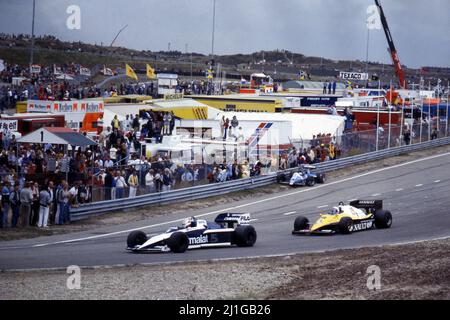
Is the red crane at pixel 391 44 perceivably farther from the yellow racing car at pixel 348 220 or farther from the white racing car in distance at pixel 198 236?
the white racing car in distance at pixel 198 236

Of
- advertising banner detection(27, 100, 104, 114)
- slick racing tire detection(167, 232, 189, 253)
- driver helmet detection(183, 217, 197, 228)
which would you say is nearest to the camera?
slick racing tire detection(167, 232, 189, 253)

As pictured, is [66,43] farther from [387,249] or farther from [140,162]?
[387,249]

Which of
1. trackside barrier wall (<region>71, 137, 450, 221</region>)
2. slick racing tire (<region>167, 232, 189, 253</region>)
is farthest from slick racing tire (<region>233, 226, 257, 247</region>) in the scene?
trackside barrier wall (<region>71, 137, 450, 221</region>)

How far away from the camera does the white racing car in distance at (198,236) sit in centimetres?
1931

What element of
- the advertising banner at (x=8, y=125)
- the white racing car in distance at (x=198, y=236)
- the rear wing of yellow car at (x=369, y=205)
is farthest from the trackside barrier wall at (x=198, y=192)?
the rear wing of yellow car at (x=369, y=205)

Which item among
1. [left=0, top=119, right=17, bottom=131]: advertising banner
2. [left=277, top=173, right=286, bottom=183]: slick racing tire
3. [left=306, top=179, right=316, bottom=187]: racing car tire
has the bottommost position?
[left=306, top=179, right=316, bottom=187]: racing car tire

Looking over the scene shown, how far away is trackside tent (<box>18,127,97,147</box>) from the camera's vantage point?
85.9 feet

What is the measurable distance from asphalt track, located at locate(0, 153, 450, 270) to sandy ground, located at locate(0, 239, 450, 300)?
4.68ft

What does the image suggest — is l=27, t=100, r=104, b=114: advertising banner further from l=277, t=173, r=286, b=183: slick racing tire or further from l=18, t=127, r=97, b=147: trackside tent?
l=277, t=173, r=286, b=183: slick racing tire

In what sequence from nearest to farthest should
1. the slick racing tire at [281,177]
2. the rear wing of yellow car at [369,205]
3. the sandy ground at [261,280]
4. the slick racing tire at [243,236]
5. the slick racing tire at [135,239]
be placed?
the sandy ground at [261,280]
the slick racing tire at [135,239]
the slick racing tire at [243,236]
the rear wing of yellow car at [369,205]
the slick racing tire at [281,177]

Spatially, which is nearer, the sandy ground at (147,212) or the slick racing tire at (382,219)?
the sandy ground at (147,212)

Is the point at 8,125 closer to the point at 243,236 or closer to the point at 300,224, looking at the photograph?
the point at 300,224

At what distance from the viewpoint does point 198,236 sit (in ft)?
65.4

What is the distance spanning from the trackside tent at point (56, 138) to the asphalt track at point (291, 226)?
10.3 ft
